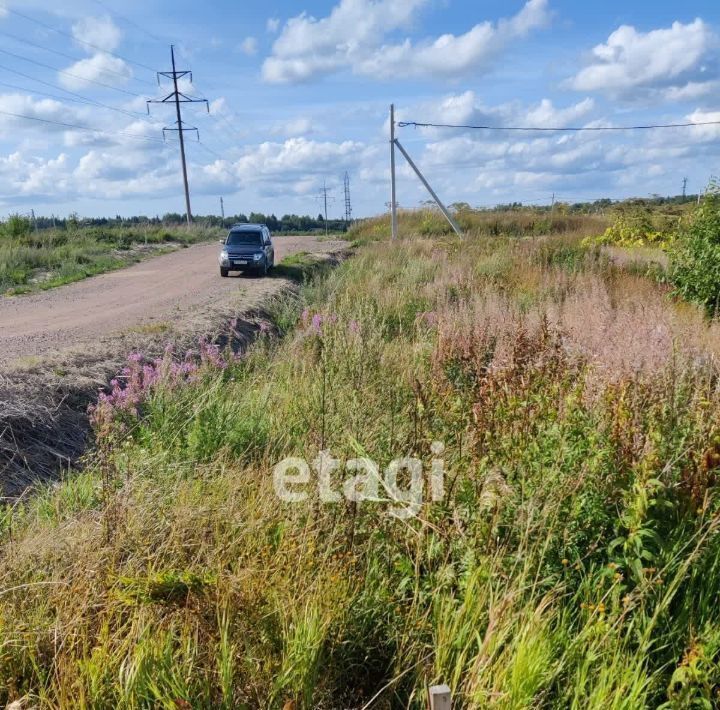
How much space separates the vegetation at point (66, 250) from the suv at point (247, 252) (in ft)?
14.6

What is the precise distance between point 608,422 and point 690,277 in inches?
332

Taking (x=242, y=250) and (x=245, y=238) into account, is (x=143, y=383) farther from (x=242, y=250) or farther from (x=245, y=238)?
(x=245, y=238)

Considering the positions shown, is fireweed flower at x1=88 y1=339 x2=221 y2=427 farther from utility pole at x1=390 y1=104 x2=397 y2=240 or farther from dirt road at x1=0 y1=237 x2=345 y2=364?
utility pole at x1=390 y1=104 x2=397 y2=240

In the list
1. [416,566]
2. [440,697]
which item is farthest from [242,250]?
[440,697]

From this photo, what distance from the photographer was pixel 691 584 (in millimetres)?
3242

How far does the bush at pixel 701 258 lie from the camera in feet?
34.5

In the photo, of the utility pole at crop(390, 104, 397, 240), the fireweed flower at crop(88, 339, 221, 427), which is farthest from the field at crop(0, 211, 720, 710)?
the utility pole at crop(390, 104, 397, 240)

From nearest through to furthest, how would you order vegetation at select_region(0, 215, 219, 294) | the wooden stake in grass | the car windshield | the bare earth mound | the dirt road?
1. the wooden stake in grass
2. the bare earth mound
3. the dirt road
4. vegetation at select_region(0, 215, 219, 294)
5. the car windshield

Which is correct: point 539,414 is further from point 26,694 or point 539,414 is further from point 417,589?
point 26,694

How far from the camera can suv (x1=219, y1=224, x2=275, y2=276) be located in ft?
64.5

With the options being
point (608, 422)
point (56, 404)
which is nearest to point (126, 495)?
point (608, 422)

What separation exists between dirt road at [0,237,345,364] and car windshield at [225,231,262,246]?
1.12 m

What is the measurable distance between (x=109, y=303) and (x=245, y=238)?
6528mm

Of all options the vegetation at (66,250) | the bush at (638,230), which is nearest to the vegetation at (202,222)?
the vegetation at (66,250)
